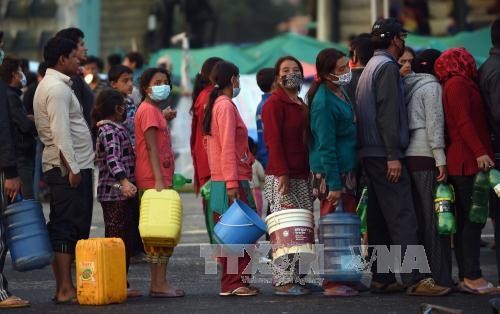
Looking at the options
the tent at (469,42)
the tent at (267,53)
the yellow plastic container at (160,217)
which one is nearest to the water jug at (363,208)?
the yellow plastic container at (160,217)

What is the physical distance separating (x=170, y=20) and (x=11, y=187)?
26.6 m

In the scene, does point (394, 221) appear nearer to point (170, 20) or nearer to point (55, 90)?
point (55, 90)

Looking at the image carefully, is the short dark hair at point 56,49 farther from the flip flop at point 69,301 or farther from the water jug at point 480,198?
the water jug at point 480,198

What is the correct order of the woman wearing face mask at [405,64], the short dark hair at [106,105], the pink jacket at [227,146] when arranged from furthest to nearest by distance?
the woman wearing face mask at [405,64] < the short dark hair at [106,105] < the pink jacket at [227,146]

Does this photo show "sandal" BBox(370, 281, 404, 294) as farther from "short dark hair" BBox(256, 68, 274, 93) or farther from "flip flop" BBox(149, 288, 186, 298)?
"short dark hair" BBox(256, 68, 274, 93)

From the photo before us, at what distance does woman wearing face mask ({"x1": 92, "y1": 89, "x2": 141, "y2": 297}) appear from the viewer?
37.8 feet

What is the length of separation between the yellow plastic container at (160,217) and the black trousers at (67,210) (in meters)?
0.43

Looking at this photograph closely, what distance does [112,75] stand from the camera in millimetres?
13906

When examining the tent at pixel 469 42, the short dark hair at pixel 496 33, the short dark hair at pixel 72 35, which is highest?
the tent at pixel 469 42

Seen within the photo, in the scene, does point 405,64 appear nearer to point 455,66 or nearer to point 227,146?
point 455,66

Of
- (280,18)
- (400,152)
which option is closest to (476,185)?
(400,152)

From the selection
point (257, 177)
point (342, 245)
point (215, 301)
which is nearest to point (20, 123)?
point (215, 301)

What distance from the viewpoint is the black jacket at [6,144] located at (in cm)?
1086

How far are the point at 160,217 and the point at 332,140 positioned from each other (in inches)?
54.1
